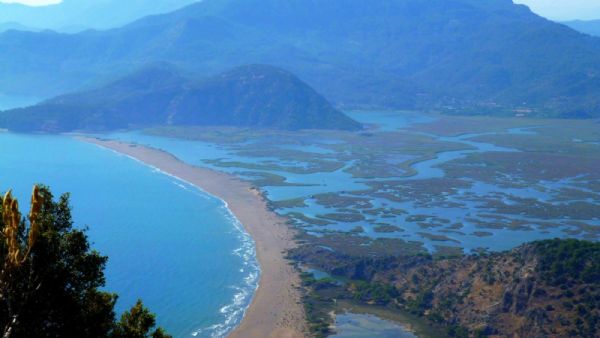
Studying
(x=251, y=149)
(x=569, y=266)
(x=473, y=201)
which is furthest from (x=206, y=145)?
(x=569, y=266)

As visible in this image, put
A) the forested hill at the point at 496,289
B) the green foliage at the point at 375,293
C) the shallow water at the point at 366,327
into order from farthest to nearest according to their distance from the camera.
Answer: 1. the green foliage at the point at 375,293
2. the shallow water at the point at 366,327
3. the forested hill at the point at 496,289

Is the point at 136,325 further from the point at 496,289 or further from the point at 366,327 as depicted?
the point at 496,289

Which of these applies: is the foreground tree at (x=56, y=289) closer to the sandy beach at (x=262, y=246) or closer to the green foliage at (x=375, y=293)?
the sandy beach at (x=262, y=246)

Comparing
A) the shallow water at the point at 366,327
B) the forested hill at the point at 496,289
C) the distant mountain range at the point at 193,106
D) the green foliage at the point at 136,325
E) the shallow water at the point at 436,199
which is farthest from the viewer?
the distant mountain range at the point at 193,106

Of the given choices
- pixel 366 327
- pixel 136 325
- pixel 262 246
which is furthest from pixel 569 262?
pixel 136 325

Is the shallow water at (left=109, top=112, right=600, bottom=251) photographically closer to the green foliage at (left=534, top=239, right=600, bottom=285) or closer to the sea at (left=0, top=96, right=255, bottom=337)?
the sea at (left=0, top=96, right=255, bottom=337)

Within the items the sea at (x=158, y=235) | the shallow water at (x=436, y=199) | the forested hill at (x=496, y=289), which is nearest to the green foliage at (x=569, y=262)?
the forested hill at (x=496, y=289)

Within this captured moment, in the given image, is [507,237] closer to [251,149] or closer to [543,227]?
[543,227]

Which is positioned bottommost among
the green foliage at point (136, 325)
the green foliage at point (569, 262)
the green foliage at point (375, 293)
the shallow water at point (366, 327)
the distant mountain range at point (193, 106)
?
the shallow water at point (366, 327)
